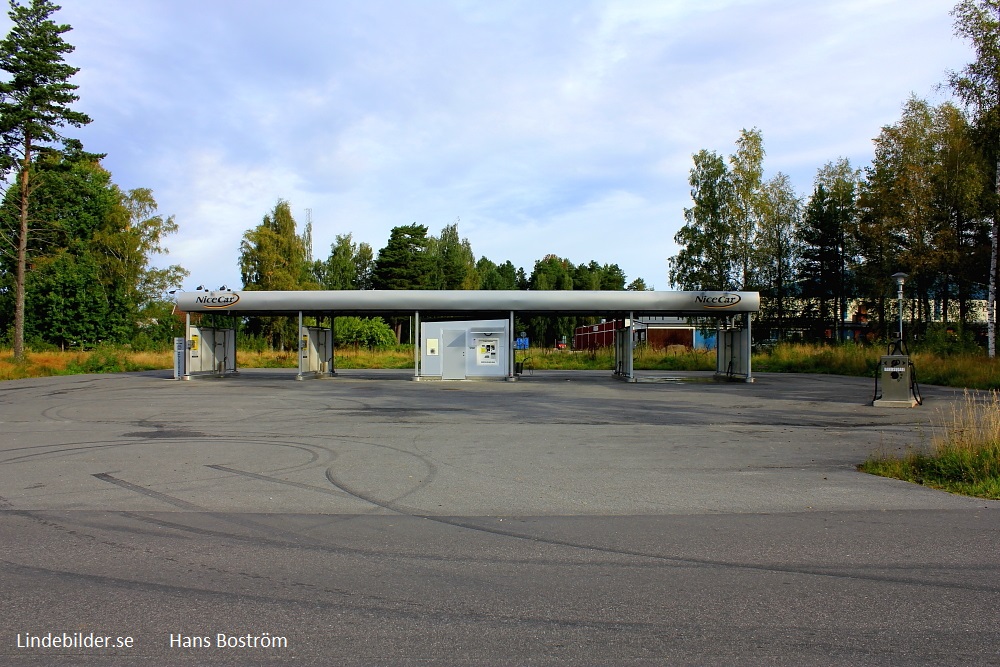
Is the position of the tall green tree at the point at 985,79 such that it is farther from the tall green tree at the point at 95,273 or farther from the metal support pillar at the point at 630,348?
the tall green tree at the point at 95,273

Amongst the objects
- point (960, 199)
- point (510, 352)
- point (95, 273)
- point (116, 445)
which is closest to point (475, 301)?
point (510, 352)

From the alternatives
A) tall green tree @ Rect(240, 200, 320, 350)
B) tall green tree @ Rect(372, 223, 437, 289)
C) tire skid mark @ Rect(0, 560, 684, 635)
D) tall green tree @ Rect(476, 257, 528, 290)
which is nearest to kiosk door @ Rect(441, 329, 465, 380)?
tire skid mark @ Rect(0, 560, 684, 635)

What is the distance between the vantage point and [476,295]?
100.0 feet

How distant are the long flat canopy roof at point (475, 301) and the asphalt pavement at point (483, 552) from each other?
17616 mm

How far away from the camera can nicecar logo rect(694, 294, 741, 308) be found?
3020 centimetres

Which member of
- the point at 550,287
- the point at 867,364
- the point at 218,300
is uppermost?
the point at 550,287

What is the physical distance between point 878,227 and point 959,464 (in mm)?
36164

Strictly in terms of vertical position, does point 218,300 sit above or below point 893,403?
above

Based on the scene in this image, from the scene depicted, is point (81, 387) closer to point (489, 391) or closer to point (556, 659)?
point (489, 391)

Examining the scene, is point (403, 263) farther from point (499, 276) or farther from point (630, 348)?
point (630, 348)

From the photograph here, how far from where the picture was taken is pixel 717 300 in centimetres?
3025

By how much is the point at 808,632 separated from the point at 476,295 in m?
26.7

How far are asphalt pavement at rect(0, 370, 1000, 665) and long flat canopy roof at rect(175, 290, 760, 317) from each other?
1762 centimetres

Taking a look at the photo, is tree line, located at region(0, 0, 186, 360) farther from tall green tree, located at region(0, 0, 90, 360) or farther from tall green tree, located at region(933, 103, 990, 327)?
tall green tree, located at region(933, 103, 990, 327)
